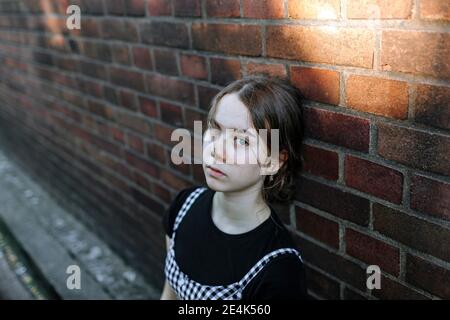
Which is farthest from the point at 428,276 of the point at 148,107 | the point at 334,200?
the point at 148,107

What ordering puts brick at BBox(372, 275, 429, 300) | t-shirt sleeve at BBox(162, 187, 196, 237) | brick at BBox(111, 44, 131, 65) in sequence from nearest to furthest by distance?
brick at BBox(372, 275, 429, 300) → t-shirt sleeve at BBox(162, 187, 196, 237) → brick at BBox(111, 44, 131, 65)

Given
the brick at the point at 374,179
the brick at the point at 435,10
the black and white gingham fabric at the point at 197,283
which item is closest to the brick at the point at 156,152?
the black and white gingham fabric at the point at 197,283

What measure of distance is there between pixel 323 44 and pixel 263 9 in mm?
268

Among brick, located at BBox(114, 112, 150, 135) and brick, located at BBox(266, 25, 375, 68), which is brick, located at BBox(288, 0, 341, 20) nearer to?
brick, located at BBox(266, 25, 375, 68)

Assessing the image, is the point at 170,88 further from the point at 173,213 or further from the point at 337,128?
the point at 337,128

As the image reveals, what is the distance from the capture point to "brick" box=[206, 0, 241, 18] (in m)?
1.56

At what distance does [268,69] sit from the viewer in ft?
4.96

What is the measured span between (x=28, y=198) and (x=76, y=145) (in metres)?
1.19

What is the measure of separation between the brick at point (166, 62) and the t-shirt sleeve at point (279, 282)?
3.35 feet

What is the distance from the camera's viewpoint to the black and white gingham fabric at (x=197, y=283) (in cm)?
136

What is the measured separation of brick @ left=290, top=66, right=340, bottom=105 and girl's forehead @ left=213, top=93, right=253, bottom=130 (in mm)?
228

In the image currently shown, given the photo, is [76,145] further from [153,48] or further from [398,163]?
[398,163]

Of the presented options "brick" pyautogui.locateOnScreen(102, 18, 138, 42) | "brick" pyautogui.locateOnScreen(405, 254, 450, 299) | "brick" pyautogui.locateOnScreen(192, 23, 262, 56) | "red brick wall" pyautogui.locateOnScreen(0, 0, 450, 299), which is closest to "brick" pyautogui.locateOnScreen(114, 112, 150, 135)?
"red brick wall" pyautogui.locateOnScreen(0, 0, 450, 299)

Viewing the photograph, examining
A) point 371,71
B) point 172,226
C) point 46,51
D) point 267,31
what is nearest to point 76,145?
point 46,51
